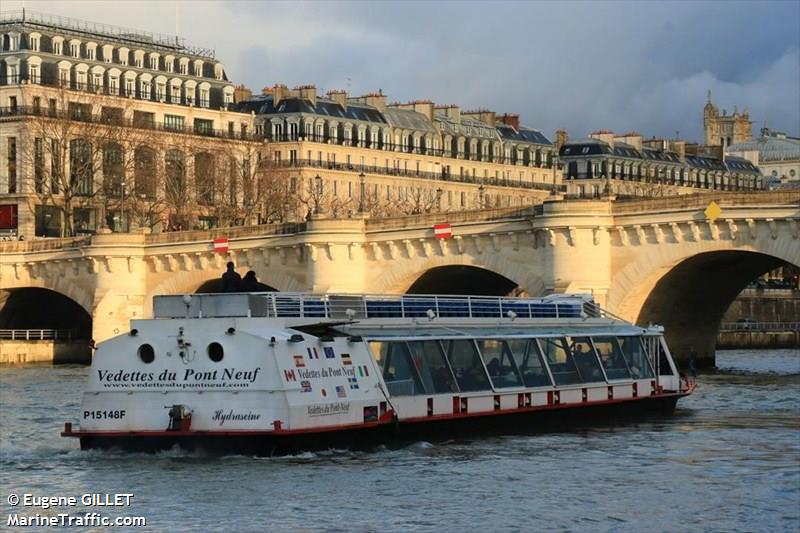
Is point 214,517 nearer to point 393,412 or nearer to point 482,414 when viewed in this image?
point 393,412

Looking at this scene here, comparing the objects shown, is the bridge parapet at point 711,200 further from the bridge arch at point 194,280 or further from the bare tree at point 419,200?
the bare tree at point 419,200

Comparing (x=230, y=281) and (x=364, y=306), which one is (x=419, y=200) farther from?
(x=230, y=281)

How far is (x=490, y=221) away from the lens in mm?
65250

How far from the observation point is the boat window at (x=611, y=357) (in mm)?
44562

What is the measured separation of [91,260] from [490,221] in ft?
68.1

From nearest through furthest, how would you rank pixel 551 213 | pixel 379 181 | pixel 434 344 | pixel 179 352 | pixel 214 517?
1. pixel 214 517
2. pixel 179 352
3. pixel 434 344
4. pixel 551 213
5. pixel 379 181

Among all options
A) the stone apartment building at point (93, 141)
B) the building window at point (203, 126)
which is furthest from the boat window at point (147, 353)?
the building window at point (203, 126)

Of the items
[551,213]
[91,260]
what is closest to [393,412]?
[551,213]

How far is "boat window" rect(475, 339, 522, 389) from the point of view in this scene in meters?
41.2

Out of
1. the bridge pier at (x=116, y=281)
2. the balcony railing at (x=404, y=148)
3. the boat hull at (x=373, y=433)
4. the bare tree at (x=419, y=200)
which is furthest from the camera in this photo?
the bare tree at (x=419, y=200)

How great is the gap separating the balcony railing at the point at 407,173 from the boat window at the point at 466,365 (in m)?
73.4

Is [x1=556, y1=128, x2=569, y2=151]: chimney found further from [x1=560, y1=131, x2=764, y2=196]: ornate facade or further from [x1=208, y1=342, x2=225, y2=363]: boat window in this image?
[x1=208, y1=342, x2=225, y2=363]: boat window

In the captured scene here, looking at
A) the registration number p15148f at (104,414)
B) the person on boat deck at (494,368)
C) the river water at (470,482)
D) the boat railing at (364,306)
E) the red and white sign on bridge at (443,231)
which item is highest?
the red and white sign on bridge at (443,231)

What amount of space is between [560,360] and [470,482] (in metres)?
10.9
